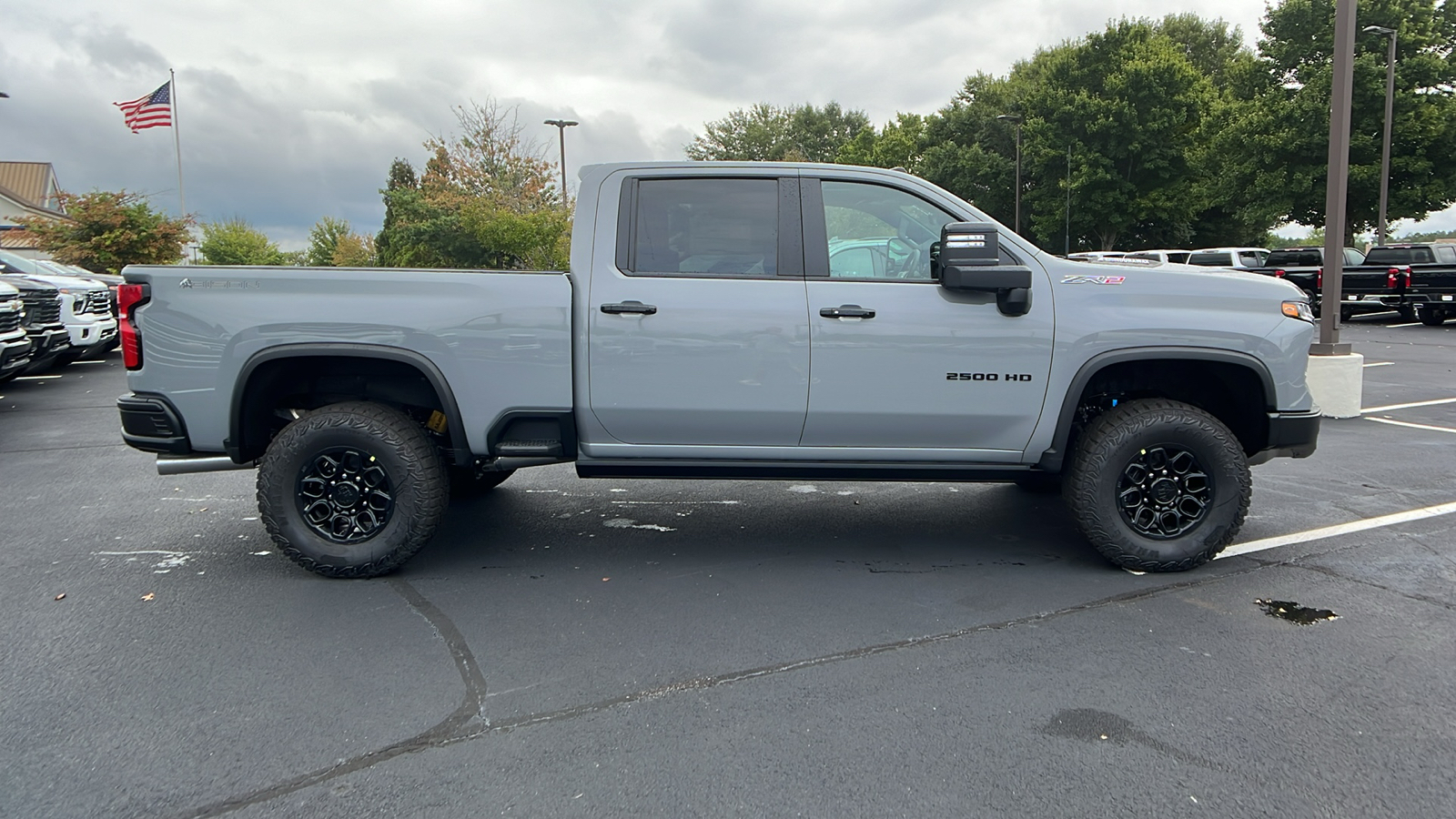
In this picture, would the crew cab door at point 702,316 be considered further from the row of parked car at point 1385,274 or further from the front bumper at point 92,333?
the row of parked car at point 1385,274

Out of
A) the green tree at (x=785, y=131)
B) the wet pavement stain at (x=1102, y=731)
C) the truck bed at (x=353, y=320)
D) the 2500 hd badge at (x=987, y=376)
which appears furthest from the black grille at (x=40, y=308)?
the green tree at (x=785, y=131)

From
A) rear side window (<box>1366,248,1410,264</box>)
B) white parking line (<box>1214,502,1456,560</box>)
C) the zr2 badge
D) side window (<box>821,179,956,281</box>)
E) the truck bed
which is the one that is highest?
rear side window (<box>1366,248,1410,264</box>)

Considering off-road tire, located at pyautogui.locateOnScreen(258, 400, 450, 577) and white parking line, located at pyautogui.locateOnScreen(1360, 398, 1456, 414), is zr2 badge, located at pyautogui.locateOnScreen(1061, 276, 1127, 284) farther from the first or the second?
white parking line, located at pyautogui.locateOnScreen(1360, 398, 1456, 414)

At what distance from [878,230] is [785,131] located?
2920 inches

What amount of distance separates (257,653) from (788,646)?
2064 millimetres

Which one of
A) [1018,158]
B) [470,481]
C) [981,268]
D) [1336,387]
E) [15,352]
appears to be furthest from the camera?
[1018,158]

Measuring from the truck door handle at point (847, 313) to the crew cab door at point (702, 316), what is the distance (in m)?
0.10

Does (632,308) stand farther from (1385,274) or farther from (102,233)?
(102,233)

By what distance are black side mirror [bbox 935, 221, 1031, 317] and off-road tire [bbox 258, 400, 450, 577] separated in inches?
100

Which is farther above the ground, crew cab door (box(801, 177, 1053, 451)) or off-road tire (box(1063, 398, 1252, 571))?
crew cab door (box(801, 177, 1053, 451))

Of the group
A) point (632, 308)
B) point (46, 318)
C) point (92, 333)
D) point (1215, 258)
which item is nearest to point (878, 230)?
point (632, 308)

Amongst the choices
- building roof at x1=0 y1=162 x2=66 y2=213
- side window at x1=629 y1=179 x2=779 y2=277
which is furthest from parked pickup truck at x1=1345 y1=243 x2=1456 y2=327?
building roof at x1=0 y1=162 x2=66 y2=213

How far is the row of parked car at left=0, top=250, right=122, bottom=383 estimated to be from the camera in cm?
934

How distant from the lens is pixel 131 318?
4.44m
